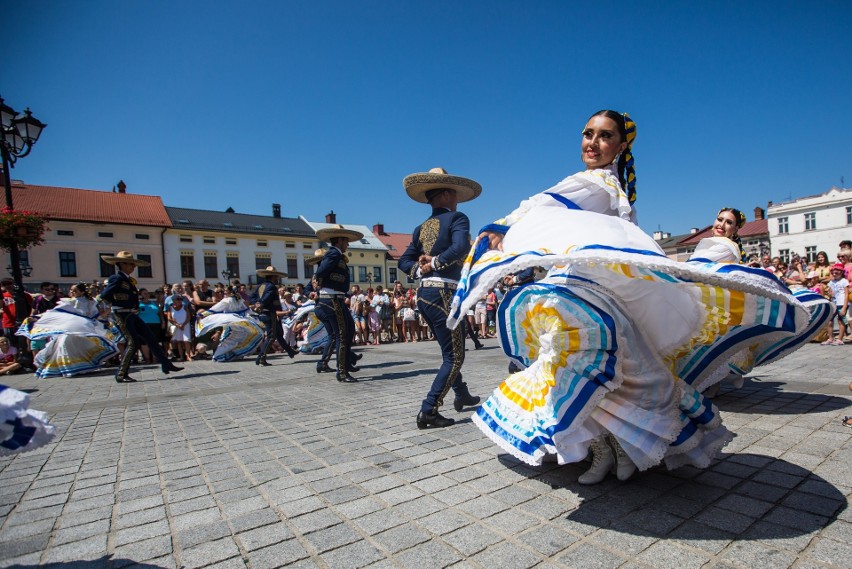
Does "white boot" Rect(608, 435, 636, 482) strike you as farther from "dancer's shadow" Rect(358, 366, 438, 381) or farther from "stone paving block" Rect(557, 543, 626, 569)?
"dancer's shadow" Rect(358, 366, 438, 381)

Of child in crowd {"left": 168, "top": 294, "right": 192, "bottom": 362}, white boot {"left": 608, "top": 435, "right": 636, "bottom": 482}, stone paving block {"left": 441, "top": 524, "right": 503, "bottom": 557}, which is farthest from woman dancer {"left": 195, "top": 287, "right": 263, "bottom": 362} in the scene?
white boot {"left": 608, "top": 435, "right": 636, "bottom": 482}

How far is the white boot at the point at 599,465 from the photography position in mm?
2346

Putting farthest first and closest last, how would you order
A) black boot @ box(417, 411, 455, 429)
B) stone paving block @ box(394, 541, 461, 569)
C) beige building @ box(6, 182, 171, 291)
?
beige building @ box(6, 182, 171, 291) → black boot @ box(417, 411, 455, 429) → stone paving block @ box(394, 541, 461, 569)

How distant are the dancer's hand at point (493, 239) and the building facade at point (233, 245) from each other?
38.9 meters

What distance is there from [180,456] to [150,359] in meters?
A: 8.90

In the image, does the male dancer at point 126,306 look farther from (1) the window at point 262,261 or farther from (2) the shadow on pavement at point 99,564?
(1) the window at point 262,261

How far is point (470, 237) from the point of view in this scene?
4000 millimetres

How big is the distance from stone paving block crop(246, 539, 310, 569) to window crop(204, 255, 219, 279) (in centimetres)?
4424

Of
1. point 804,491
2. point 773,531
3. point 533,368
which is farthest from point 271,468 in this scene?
point 804,491

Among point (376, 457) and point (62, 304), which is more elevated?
point (62, 304)

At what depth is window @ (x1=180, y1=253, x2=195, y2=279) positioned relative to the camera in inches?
1576

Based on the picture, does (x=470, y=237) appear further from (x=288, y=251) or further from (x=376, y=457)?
(x=288, y=251)

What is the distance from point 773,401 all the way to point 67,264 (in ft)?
143

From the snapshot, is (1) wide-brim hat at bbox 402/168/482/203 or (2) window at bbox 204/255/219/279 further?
(2) window at bbox 204/255/219/279
